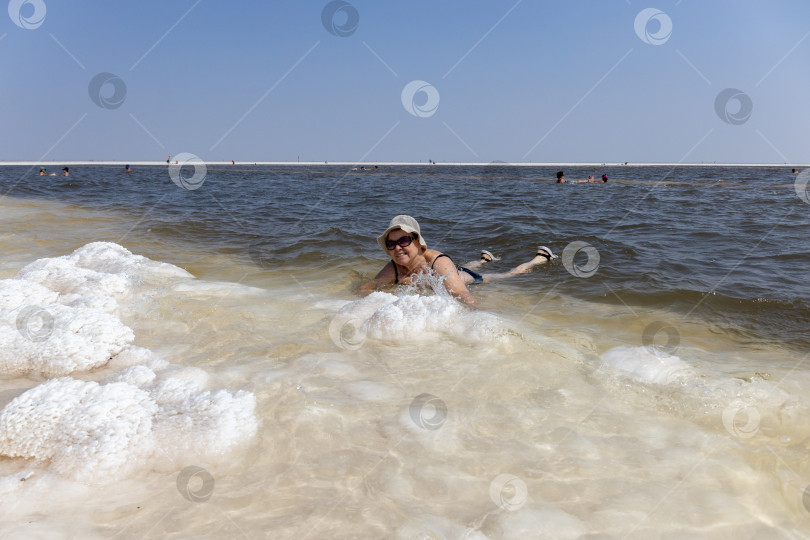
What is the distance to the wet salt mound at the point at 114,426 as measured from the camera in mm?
1979

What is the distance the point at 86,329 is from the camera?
9.90 feet

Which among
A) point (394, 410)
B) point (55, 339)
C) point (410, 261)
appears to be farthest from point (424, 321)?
point (55, 339)

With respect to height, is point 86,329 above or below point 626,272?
above

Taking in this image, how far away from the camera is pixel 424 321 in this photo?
12.0ft

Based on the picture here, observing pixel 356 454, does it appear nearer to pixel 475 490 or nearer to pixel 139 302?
pixel 475 490

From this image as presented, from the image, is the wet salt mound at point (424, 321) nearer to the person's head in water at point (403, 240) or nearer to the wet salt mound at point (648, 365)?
the wet salt mound at point (648, 365)

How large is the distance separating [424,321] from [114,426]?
2148 mm

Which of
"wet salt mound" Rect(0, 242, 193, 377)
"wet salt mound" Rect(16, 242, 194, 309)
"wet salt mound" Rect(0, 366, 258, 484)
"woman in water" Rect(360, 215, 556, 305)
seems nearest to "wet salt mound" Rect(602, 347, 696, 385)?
"woman in water" Rect(360, 215, 556, 305)

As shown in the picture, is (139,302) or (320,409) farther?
(139,302)

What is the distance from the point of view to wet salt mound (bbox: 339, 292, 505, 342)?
3.54 m

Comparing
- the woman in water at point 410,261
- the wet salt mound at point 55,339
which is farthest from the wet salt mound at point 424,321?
the wet salt mound at point 55,339

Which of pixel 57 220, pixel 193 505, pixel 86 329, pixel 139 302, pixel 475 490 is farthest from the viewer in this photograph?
pixel 57 220

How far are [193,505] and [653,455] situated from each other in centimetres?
196

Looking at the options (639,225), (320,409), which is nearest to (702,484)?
(320,409)
